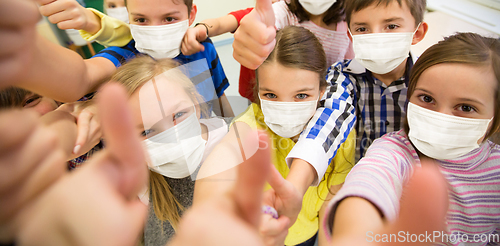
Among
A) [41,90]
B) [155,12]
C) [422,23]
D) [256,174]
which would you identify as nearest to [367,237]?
[256,174]

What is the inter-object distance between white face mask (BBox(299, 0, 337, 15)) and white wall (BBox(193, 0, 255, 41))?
10.7 inches

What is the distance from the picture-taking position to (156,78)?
18.7 inches

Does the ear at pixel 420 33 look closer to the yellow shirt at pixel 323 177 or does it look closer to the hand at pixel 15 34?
the yellow shirt at pixel 323 177

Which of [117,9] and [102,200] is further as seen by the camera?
[117,9]

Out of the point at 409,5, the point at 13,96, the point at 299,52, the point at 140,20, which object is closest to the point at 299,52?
the point at 299,52

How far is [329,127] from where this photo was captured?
49 centimetres

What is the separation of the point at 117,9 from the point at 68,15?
1.00 feet

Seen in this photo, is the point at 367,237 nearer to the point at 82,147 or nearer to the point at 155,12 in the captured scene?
the point at 82,147

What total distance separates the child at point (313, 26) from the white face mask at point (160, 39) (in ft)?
0.08

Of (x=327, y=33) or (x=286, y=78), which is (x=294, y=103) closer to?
(x=286, y=78)

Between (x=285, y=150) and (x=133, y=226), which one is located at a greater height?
(x=133, y=226)

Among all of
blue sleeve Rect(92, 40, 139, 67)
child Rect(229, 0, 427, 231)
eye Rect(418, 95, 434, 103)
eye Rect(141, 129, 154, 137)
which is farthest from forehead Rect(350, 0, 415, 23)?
blue sleeve Rect(92, 40, 139, 67)

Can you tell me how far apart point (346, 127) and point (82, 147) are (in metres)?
0.57

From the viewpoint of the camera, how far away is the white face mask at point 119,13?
2.43 ft
